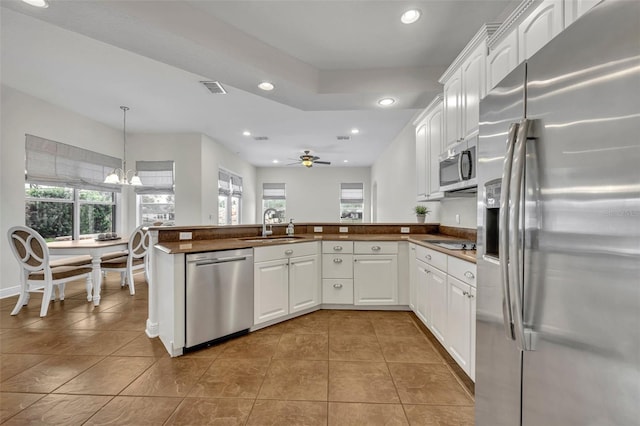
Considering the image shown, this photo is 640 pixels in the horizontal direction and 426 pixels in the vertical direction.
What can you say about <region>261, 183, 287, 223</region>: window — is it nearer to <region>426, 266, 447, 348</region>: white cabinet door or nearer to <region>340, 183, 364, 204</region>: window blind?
<region>340, 183, 364, 204</region>: window blind

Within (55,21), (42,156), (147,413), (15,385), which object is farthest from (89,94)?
(147,413)

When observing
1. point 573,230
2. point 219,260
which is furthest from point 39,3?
point 573,230

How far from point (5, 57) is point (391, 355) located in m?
5.16

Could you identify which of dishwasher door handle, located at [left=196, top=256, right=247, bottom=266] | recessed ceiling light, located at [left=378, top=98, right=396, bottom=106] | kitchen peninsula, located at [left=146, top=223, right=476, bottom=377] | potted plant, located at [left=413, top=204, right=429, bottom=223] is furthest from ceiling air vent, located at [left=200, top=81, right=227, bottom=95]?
potted plant, located at [left=413, top=204, right=429, bottom=223]

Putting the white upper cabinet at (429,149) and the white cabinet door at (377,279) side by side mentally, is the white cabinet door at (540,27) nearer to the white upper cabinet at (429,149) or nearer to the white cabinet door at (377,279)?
the white upper cabinet at (429,149)

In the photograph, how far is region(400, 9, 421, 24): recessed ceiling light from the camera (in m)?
2.17

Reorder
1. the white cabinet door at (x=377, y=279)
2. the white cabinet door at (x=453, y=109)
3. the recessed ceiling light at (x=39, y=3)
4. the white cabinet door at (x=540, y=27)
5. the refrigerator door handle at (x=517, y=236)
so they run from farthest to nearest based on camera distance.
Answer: the white cabinet door at (x=377, y=279)
the white cabinet door at (x=453, y=109)
the recessed ceiling light at (x=39, y=3)
the white cabinet door at (x=540, y=27)
the refrigerator door handle at (x=517, y=236)

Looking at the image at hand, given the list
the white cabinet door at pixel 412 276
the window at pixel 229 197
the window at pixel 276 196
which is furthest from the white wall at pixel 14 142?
the window at pixel 276 196

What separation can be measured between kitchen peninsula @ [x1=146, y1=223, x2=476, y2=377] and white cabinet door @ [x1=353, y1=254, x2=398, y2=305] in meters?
0.01

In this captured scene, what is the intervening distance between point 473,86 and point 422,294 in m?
1.94

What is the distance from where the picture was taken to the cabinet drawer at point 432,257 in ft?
7.45

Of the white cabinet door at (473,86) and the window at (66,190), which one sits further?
the window at (66,190)

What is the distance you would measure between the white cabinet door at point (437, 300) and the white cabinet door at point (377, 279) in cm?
68

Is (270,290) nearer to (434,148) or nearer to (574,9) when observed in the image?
(434,148)
